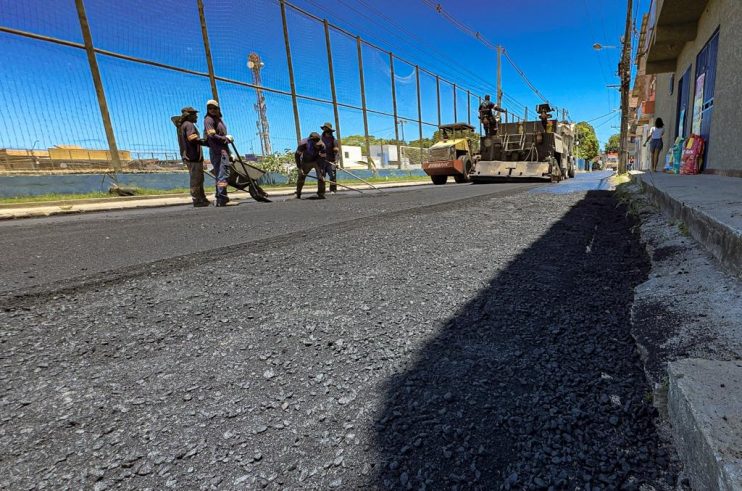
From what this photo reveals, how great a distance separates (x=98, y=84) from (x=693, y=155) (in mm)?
13434

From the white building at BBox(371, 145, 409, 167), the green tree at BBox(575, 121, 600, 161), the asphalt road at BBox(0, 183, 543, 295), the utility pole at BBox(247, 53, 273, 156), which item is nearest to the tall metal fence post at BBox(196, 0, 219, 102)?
the utility pole at BBox(247, 53, 273, 156)

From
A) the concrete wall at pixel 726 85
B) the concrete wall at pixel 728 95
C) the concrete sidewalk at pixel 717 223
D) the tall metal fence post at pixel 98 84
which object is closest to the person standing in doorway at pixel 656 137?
the concrete wall at pixel 726 85

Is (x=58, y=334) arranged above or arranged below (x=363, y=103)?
below

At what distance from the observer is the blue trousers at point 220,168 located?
7.04 meters

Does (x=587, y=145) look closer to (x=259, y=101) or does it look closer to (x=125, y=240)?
(x=259, y=101)

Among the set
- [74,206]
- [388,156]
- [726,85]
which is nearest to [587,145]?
[388,156]

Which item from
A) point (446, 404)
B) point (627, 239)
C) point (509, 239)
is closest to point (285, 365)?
point (446, 404)

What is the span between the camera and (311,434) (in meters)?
1.02

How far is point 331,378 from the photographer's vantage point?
127 cm

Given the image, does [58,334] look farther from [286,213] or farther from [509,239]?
[286,213]

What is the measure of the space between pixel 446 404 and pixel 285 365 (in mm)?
574

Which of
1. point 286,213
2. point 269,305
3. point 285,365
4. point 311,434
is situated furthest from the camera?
point 286,213

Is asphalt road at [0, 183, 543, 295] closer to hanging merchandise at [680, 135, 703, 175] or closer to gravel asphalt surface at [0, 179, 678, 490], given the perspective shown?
gravel asphalt surface at [0, 179, 678, 490]

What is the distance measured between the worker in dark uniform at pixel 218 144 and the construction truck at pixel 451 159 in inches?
377
